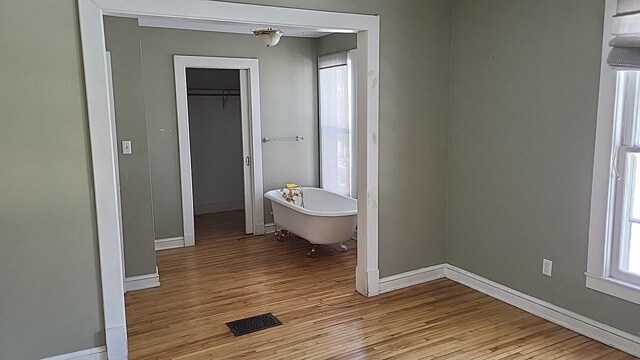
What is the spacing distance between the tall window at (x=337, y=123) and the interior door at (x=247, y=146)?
0.95 m

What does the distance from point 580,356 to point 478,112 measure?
74.2 inches

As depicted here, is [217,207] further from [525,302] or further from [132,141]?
[525,302]

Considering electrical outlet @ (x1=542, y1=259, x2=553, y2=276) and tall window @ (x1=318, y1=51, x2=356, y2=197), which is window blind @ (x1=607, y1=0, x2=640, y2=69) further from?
tall window @ (x1=318, y1=51, x2=356, y2=197)

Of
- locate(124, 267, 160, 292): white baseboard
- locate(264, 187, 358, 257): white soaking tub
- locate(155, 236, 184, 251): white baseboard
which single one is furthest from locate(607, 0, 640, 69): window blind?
locate(155, 236, 184, 251): white baseboard

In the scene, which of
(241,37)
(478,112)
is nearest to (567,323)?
(478,112)

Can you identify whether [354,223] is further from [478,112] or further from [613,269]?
[613,269]

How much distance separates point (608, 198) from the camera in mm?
2875

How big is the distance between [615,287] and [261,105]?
4.16m

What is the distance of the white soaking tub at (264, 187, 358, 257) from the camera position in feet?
15.2

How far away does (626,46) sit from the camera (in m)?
2.57

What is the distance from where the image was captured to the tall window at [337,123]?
213 inches

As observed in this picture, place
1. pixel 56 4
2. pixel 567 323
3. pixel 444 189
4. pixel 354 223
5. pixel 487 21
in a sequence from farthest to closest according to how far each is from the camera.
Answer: pixel 354 223 < pixel 444 189 < pixel 487 21 < pixel 567 323 < pixel 56 4

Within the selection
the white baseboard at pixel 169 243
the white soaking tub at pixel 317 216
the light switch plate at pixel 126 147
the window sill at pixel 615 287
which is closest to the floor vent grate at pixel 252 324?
the white soaking tub at pixel 317 216

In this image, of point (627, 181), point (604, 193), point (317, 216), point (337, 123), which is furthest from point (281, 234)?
point (627, 181)
